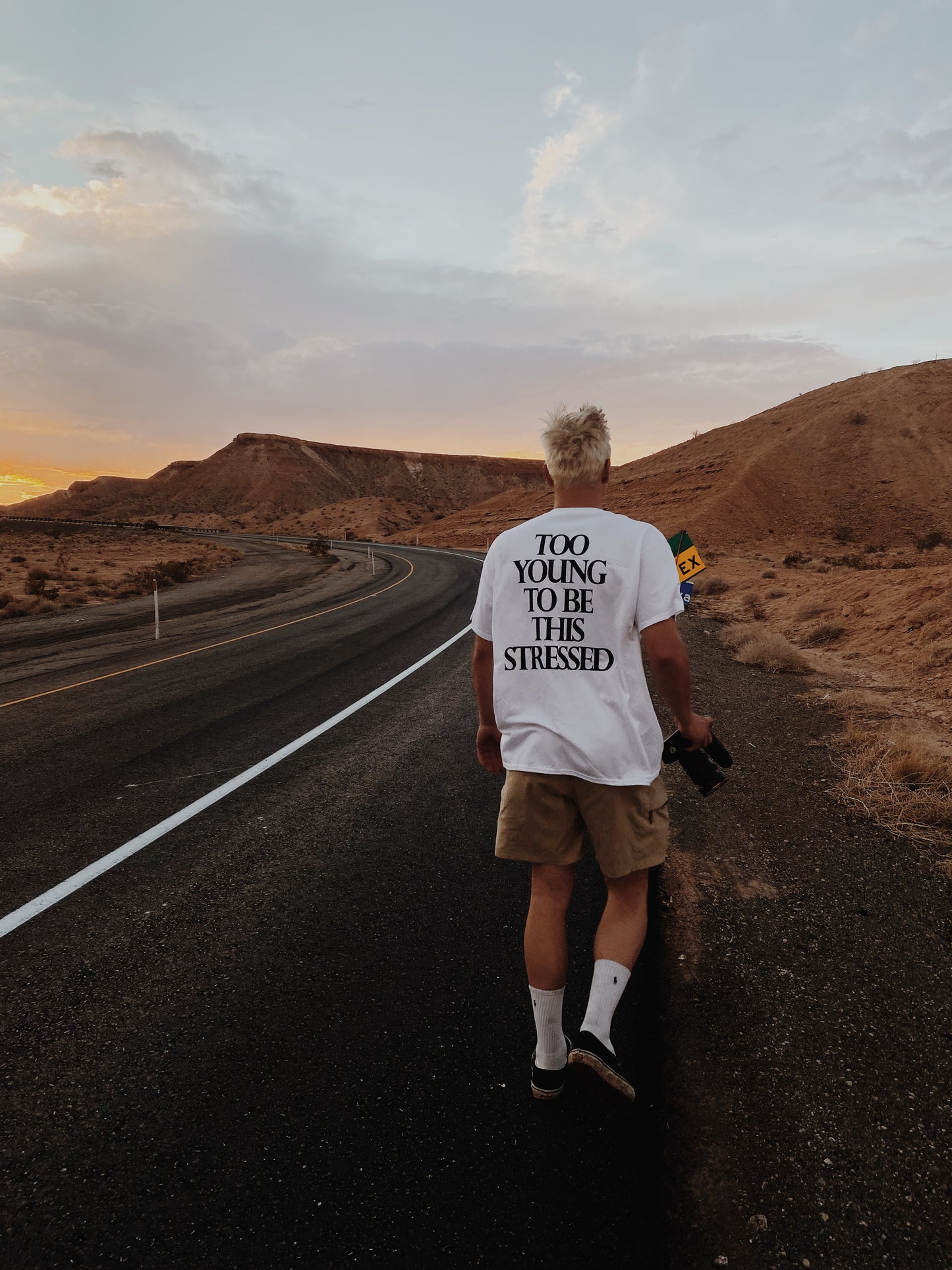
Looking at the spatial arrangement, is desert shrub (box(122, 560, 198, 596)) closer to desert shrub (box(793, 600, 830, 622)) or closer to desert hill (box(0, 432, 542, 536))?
desert shrub (box(793, 600, 830, 622))

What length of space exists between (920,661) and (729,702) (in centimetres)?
369

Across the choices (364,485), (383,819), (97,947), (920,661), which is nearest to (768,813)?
(383,819)

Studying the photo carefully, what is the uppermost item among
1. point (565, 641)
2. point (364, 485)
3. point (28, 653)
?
point (364, 485)

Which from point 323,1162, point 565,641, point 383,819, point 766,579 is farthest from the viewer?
point 766,579

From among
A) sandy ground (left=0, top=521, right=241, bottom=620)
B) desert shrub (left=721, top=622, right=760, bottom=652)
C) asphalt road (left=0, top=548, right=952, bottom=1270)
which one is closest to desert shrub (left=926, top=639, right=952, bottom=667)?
desert shrub (left=721, top=622, right=760, bottom=652)

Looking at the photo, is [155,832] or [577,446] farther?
[155,832]

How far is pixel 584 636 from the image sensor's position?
2.21 metres

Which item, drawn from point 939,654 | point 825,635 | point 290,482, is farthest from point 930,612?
point 290,482

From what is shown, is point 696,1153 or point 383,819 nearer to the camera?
point 696,1153

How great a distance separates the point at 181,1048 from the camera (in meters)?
2.56

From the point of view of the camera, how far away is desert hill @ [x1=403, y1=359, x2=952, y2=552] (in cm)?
4084

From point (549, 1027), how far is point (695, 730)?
1.13 meters

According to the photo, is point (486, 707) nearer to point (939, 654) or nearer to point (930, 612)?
point (939, 654)

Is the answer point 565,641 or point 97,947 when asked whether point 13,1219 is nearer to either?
point 97,947
